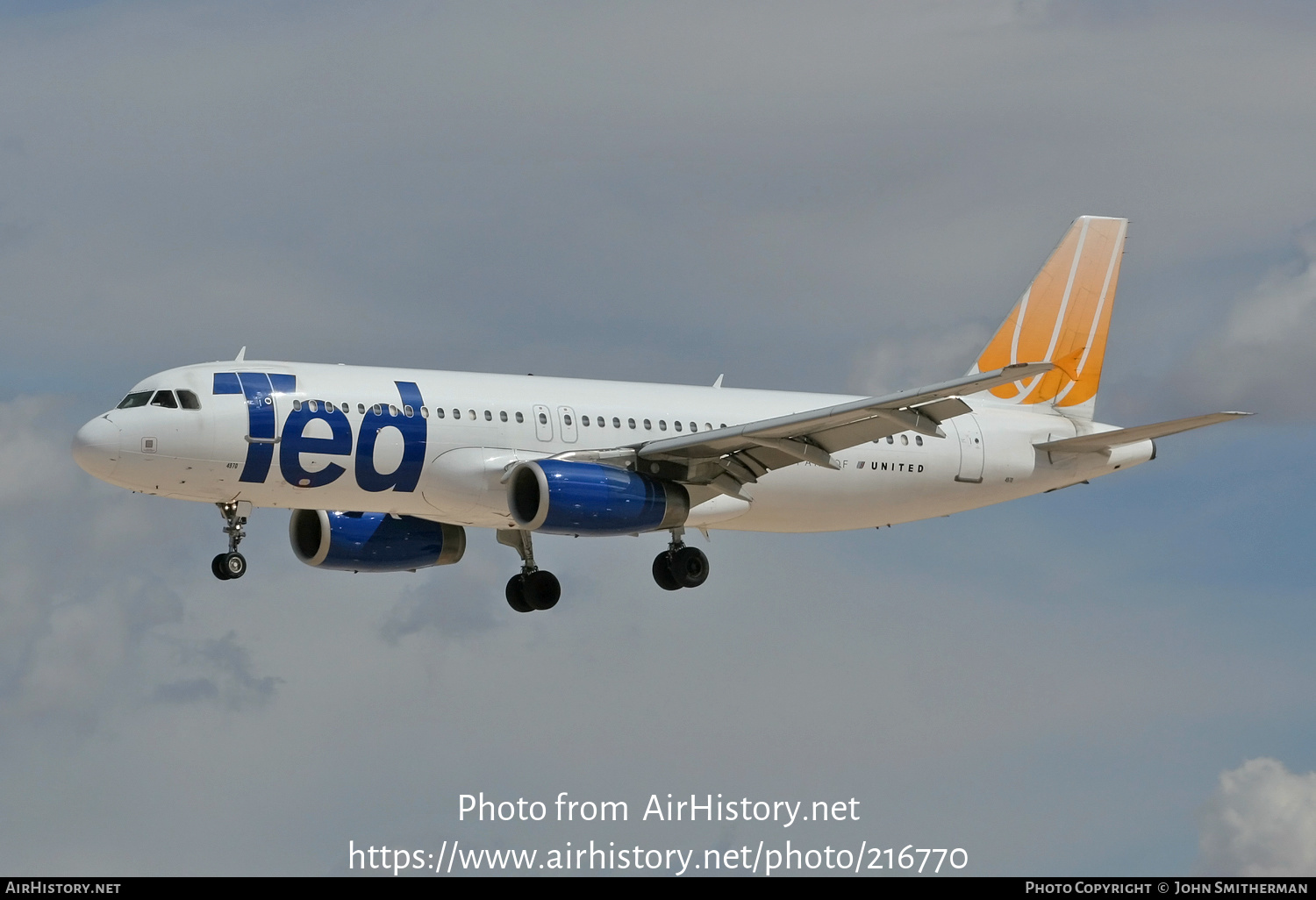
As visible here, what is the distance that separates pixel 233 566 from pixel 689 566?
10784 mm

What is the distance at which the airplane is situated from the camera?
38562 millimetres

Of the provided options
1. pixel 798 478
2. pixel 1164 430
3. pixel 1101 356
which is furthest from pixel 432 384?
pixel 1101 356

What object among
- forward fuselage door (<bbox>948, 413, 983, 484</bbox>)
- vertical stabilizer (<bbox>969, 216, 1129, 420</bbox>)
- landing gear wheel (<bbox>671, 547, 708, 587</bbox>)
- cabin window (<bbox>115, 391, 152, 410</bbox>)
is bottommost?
landing gear wheel (<bbox>671, 547, 708, 587</bbox>)

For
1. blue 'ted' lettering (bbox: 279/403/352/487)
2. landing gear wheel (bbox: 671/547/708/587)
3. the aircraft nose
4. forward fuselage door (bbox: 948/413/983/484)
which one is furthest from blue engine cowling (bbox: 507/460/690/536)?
forward fuselage door (bbox: 948/413/983/484)

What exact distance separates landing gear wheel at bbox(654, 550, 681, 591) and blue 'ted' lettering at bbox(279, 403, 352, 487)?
8.72m

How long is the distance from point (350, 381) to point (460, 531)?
24.3 ft

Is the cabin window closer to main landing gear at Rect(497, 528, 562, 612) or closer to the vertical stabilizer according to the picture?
main landing gear at Rect(497, 528, 562, 612)

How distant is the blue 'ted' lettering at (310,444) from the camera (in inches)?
1527

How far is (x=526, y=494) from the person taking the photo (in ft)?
132

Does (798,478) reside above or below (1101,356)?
below

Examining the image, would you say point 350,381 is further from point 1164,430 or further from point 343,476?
point 1164,430

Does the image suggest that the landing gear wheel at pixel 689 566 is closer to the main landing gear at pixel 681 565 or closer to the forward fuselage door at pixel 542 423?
the main landing gear at pixel 681 565

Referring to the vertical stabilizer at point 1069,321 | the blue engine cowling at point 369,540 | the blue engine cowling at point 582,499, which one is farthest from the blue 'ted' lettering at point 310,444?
the vertical stabilizer at point 1069,321

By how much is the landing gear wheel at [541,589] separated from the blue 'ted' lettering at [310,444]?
8.77 m
